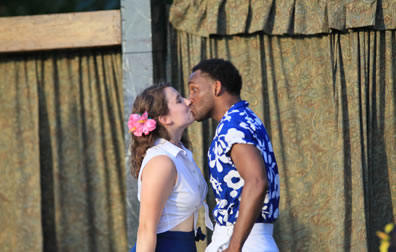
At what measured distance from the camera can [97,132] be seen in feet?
15.5

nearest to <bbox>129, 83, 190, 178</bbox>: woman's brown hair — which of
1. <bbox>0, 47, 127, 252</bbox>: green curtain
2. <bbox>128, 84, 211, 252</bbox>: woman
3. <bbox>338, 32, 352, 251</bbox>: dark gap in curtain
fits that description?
<bbox>128, 84, 211, 252</bbox>: woman

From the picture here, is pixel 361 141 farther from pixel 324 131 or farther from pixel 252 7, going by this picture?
pixel 252 7

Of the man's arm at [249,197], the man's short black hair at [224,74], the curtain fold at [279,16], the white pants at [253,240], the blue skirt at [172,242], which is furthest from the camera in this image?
the curtain fold at [279,16]

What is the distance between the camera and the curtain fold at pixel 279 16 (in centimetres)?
420

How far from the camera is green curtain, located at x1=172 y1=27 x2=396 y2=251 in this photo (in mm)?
4238

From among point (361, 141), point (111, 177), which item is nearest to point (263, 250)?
point (361, 141)

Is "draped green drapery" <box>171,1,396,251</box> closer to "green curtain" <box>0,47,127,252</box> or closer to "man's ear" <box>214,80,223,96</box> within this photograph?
"green curtain" <box>0,47,127,252</box>

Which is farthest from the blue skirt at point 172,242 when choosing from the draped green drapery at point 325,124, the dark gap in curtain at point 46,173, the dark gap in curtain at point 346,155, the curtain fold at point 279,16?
the dark gap in curtain at point 46,173

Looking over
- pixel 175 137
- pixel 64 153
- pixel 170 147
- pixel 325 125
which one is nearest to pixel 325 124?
pixel 325 125

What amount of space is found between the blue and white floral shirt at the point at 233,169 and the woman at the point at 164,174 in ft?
0.53

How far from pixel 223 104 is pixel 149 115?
31cm

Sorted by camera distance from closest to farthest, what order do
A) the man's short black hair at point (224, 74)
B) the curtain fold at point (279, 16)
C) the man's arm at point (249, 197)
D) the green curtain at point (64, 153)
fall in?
the man's arm at point (249, 197) → the man's short black hair at point (224, 74) → the curtain fold at point (279, 16) → the green curtain at point (64, 153)

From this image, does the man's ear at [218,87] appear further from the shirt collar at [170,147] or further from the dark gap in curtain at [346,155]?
the dark gap in curtain at [346,155]

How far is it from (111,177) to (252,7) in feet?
5.74
